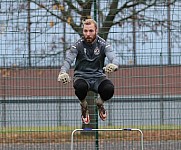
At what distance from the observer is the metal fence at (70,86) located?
10.7 metres

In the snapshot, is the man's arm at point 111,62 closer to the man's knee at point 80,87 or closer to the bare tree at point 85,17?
the man's knee at point 80,87

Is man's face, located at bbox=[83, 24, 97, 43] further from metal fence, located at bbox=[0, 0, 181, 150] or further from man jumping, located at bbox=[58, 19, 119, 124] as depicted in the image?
metal fence, located at bbox=[0, 0, 181, 150]

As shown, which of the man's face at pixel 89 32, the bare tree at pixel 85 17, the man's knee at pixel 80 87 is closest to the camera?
the man's knee at pixel 80 87

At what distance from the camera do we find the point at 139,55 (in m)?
10.8

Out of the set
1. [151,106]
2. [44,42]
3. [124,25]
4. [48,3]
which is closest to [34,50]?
[44,42]

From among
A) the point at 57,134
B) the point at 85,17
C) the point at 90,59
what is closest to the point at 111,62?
the point at 90,59

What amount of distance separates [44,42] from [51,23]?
40 centimetres

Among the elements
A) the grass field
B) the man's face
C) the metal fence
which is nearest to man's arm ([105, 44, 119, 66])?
the man's face

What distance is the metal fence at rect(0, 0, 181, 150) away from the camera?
10.7 meters

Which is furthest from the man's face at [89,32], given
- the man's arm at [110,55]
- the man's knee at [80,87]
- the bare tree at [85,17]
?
the bare tree at [85,17]

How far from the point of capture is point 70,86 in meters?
11.4

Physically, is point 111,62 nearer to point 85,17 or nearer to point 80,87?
point 80,87

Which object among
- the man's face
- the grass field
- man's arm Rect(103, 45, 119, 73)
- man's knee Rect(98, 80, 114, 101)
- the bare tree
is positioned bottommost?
the grass field

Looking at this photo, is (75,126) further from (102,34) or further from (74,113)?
(102,34)
